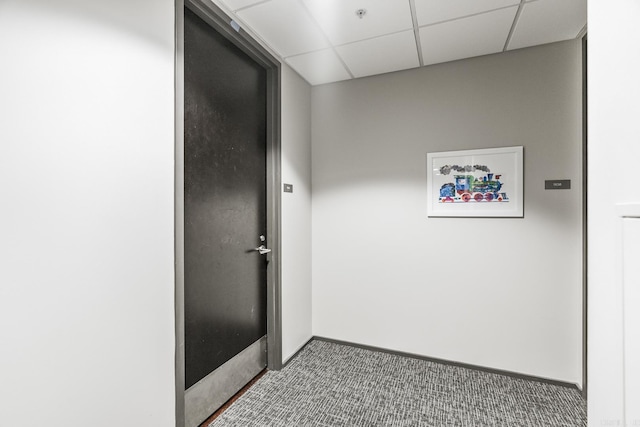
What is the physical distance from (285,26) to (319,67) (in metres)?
Answer: 0.57

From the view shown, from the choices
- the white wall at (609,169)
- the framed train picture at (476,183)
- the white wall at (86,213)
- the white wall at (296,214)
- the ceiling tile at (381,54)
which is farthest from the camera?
the white wall at (296,214)

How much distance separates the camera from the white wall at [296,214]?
2.37m

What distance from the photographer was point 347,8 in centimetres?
172

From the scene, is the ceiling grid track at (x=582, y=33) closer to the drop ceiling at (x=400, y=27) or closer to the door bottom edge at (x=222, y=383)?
the drop ceiling at (x=400, y=27)

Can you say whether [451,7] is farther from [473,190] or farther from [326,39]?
[473,190]

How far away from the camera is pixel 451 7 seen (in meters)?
1.70

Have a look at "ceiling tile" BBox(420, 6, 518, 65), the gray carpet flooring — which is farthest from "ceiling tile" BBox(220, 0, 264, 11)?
the gray carpet flooring

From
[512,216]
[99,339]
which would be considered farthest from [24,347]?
[512,216]

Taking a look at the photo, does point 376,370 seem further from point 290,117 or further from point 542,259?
point 290,117

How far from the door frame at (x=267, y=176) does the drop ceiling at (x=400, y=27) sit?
9 centimetres

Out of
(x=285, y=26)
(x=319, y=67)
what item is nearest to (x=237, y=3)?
(x=285, y=26)

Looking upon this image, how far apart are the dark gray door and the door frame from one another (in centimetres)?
5

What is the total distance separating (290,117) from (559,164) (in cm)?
189

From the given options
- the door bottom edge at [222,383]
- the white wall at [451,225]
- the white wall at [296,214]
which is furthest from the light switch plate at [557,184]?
the door bottom edge at [222,383]
